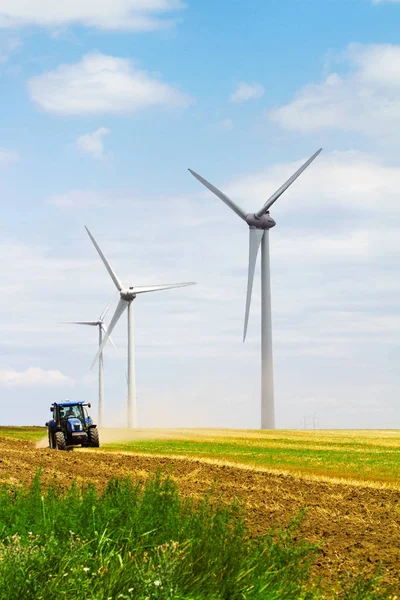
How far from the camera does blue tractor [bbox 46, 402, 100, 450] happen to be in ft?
133

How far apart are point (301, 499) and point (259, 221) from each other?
51036 millimetres

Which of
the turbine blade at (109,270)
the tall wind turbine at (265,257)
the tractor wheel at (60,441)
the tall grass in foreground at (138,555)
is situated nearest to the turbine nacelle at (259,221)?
the tall wind turbine at (265,257)

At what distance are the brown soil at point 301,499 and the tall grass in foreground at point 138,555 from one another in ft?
4.26

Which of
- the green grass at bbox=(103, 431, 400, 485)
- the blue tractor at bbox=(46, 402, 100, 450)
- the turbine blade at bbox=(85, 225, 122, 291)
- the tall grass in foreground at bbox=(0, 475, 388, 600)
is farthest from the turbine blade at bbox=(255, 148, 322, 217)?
the tall grass in foreground at bbox=(0, 475, 388, 600)

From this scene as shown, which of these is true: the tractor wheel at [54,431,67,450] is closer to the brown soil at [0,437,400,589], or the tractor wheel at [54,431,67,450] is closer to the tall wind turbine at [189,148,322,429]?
the brown soil at [0,437,400,589]

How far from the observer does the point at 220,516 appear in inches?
515

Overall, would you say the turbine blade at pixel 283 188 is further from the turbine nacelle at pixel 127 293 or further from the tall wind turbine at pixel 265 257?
the turbine nacelle at pixel 127 293

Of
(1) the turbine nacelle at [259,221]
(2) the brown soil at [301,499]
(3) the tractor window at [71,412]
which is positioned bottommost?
(2) the brown soil at [301,499]

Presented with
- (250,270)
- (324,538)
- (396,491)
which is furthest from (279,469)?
(250,270)

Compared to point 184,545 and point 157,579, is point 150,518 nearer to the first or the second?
point 184,545

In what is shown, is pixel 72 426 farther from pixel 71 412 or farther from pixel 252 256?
pixel 252 256

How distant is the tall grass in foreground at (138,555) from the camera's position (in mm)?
9992

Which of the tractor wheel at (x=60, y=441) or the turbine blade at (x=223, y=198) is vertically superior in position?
the turbine blade at (x=223, y=198)

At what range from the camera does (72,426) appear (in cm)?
4072
